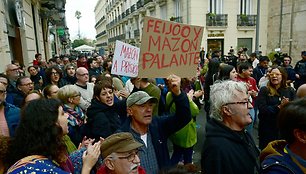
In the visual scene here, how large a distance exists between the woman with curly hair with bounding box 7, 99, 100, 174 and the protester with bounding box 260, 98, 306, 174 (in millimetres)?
1117

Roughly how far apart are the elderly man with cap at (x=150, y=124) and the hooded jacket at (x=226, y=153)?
1.89ft

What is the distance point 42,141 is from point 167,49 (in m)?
1.49

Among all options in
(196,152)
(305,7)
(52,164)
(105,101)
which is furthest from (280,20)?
(52,164)

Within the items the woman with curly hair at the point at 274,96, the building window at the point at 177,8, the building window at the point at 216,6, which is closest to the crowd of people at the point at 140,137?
the woman with curly hair at the point at 274,96

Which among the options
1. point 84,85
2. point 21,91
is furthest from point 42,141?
point 84,85

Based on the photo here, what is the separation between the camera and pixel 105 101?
3264 mm

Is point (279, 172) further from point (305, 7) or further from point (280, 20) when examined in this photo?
point (280, 20)

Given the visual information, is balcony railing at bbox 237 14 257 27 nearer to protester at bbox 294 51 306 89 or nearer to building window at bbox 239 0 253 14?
building window at bbox 239 0 253 14

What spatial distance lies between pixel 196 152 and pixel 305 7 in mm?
13566

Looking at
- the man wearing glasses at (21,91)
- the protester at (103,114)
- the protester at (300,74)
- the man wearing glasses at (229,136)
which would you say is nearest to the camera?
the man wearing glasses at (229,136)

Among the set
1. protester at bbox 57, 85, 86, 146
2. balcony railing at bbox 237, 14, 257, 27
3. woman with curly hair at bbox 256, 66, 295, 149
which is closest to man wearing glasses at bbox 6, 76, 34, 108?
protester at bbox 57, 85, 86, 146

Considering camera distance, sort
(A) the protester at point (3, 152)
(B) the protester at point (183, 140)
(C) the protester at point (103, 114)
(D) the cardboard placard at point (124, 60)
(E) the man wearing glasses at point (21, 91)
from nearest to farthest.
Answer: (A) the protester at point (3, 152)
(C) the protester at point (103, 114)
(D) the cardboard placard at point (124, 60)
(B) the protester at point (183, 140)
(E) the man wearing glasses at point (21, 91)

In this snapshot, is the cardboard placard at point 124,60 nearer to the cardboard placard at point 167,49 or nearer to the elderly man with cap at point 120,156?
the cardboard placard at point 167,49

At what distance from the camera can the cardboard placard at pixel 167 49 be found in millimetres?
2572
